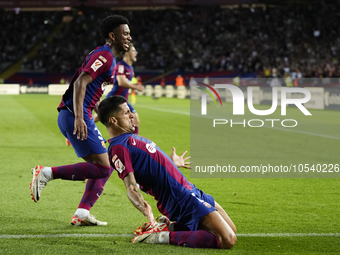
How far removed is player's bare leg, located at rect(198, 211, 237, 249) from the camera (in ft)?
13.5

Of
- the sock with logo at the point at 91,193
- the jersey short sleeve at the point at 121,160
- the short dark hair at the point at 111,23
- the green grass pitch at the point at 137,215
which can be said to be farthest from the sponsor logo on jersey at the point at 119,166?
the short dark hair at the point at 111,23

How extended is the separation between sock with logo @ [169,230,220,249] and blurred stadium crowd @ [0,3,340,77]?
85.0 ft

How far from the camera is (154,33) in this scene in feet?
159

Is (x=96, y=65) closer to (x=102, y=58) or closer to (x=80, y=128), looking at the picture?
(x=102, y=58)

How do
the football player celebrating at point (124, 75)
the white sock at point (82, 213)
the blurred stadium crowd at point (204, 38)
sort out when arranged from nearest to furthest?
1. the white sock at point (82, 213)
2. the football player celebrating at point (124, 75)
3. the blurred stadium crowd at point (204, 38)

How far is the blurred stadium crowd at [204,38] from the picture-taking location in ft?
120

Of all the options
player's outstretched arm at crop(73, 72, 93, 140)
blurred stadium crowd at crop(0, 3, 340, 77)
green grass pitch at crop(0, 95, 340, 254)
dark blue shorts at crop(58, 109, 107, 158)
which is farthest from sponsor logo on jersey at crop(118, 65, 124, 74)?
blurred stadium crowd at crop(0, 3, 340, 77)

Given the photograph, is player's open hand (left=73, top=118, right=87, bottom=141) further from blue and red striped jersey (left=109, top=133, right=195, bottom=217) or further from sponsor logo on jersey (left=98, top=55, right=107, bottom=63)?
blue and red striped jersey (left=109, top=133, right=195, bottom=217)

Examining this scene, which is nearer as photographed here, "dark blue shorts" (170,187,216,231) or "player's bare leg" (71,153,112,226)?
"dark blue shorts" (170,187,216,231)

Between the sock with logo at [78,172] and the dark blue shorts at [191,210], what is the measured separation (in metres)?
1.07

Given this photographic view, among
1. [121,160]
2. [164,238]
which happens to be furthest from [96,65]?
[164,238]

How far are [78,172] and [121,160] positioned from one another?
1.06m

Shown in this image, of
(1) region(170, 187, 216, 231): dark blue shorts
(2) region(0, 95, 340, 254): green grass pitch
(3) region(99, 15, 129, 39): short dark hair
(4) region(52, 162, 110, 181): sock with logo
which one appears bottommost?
(2) region(0, 95, 340, 254): green grass pitch

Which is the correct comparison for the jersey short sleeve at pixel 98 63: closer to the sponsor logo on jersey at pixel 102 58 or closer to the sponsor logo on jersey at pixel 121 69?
the sponsor logo on jersey at pixel 102 58
